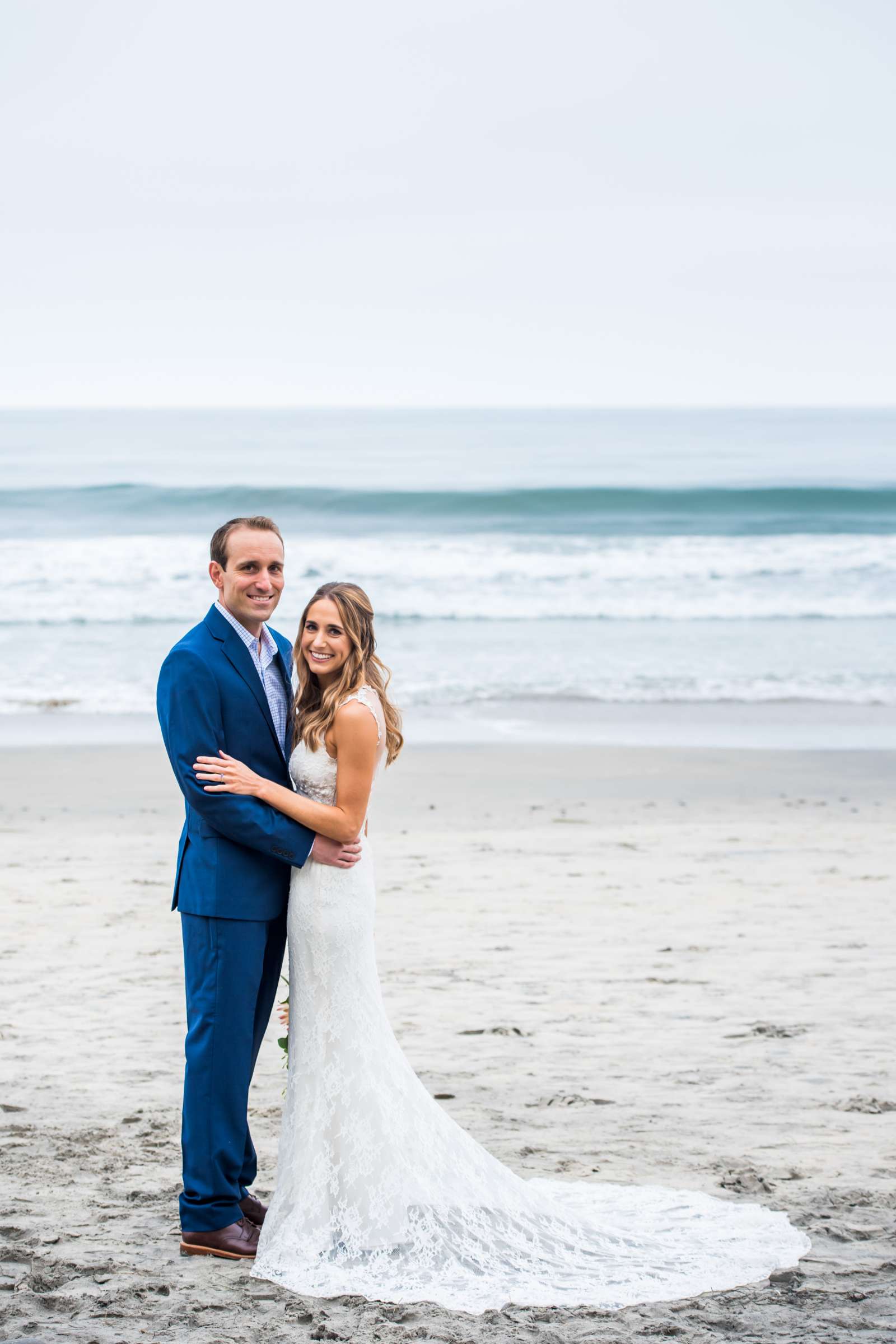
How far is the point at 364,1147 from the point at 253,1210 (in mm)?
464

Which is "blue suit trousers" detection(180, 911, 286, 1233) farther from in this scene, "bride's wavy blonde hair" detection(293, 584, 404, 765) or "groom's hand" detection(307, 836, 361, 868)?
"bride's wavy blonde hair" detection(293, 584, 404, 765)

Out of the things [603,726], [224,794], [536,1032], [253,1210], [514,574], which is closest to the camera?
[224,794]

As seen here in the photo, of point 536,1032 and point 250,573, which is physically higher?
point 250,573

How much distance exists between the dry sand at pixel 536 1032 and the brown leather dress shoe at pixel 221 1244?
44mm

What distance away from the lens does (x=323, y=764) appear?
11.5ft

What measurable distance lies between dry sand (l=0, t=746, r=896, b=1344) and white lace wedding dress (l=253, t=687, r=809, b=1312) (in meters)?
0.12

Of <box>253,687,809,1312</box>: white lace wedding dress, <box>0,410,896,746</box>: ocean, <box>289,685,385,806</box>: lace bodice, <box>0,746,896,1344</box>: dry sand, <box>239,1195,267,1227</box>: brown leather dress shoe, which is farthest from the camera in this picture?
<box>0,410,896,746</box>: ocean

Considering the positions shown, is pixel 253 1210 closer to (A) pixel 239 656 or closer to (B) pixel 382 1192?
→ (B) pixel 382 1192

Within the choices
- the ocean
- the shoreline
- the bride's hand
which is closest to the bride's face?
the bride's hand

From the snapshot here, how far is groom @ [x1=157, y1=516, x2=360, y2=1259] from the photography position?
3.43m

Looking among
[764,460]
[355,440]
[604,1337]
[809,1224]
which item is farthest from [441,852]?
[355,440]

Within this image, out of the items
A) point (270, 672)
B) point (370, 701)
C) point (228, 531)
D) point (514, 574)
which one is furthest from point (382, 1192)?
point (514, 574)

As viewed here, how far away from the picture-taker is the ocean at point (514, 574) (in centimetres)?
1387

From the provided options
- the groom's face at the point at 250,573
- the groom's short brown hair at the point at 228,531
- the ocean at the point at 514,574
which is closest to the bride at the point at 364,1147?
the groom's face at the point at 250,573
